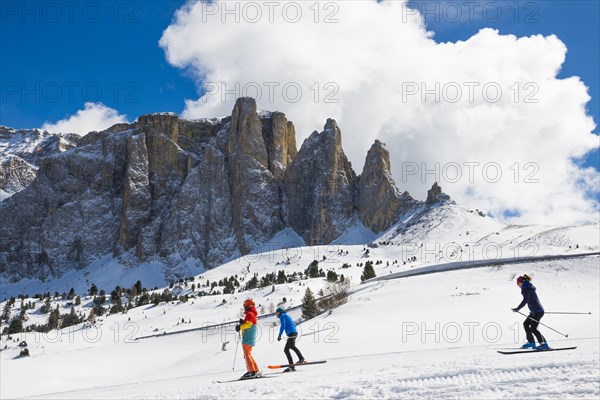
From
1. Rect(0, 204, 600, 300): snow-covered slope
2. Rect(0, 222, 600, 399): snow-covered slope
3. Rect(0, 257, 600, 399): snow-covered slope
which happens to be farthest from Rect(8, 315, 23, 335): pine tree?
Rect(0, 204, 600, 300): snow-covered slope

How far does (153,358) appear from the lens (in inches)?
1549

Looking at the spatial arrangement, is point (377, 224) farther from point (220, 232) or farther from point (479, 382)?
point (479, 382)

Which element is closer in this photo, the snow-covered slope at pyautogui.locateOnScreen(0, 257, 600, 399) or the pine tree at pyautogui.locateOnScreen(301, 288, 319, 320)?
the snow-covered slope at pyautogui.locateOnScreen(0, 257, 600, 399)

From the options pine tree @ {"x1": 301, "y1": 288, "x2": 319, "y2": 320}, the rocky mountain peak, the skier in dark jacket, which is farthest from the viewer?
the rocky mountain peak

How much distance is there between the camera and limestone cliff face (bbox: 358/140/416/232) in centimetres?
18412

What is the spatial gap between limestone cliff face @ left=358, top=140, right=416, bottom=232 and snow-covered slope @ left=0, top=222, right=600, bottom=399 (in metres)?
117

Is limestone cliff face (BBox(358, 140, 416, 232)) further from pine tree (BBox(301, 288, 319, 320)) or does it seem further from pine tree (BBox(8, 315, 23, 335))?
pine tree (BBox(301, 288, 319, 320))

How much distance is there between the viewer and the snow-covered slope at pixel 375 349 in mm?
9992

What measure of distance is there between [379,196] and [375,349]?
166238 mm

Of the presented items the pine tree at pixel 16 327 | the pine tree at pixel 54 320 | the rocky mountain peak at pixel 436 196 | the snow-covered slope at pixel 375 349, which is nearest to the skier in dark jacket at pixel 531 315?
the snow-covered slope at pixel 375 349

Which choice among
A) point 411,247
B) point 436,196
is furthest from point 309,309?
point 436,196

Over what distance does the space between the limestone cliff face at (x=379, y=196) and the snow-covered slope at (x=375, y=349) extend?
11731 cm

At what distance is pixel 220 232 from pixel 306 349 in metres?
172

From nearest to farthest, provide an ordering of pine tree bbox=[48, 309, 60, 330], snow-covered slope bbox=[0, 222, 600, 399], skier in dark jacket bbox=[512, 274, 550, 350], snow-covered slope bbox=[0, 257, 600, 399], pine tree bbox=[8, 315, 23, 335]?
snow-covered slope bbox=[0, 257, 600, 399]
snow-covered slope bbox=[0, 222, 600, 399]
skier in dark jacket bbox=[512, 274, 550, 350]
pine tree bbox=[8, 315, 23, 335]
pine tree bbox=[48, 309, 60, 330]
